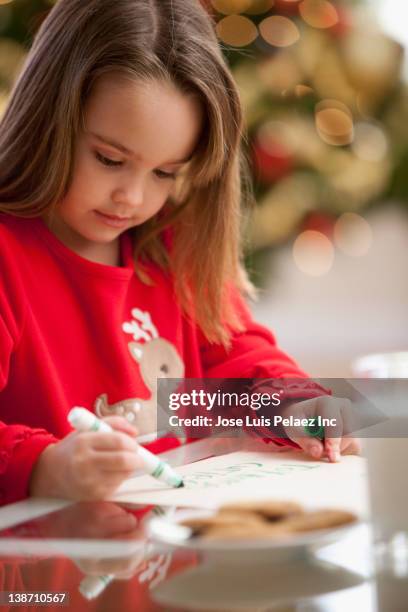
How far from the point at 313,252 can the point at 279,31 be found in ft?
1.75

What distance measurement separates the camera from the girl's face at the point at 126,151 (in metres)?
0.72

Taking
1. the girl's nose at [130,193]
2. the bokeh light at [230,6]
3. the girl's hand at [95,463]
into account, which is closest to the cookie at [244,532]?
the girl's hand at [95,463]

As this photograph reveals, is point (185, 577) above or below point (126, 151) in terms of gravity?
below

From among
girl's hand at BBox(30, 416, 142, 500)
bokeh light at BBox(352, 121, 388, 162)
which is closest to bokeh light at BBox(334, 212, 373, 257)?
bokeh light at BBox(352, 121, 388, 162)

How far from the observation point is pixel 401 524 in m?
0.41

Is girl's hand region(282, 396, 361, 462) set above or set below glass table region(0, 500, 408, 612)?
above

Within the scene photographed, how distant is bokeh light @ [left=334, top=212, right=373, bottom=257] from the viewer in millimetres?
1932

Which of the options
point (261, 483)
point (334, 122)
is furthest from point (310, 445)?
point (334, 122)

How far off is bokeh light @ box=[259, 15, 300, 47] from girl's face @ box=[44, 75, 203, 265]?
892 millimetres

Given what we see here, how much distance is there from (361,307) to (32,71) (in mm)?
1564

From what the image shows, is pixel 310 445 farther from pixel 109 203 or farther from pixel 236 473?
pixel 109 203

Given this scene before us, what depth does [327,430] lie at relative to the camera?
0.68 metres

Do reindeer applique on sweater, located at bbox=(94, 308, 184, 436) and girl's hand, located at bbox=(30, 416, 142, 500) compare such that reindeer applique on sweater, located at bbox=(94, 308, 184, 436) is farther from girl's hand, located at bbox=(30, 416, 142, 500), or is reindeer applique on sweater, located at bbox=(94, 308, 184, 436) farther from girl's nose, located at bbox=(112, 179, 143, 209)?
girl's hand, located at bbox=(30, 416, 142, 500)

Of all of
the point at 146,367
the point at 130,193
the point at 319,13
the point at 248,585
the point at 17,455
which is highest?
the point at 319,13
